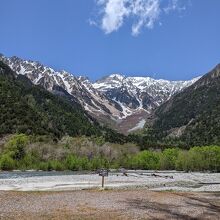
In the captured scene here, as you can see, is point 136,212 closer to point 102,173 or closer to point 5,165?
point 102,173

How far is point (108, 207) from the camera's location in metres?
39.9

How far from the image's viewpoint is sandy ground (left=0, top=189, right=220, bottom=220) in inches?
1387

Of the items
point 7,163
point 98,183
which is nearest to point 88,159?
point 7,163

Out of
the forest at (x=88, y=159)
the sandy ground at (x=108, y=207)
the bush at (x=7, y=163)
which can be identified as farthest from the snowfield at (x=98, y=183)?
the forest at (x=88, y=159)

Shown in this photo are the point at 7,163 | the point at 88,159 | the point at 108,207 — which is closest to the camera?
the point at 108,207

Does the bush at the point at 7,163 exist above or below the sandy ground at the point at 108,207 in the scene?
above

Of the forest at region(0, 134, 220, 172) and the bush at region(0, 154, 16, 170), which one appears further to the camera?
the forest at region(0, 134, 220, 172)

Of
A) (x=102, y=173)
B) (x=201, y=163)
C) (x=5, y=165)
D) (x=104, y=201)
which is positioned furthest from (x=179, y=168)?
(x=104, y=201)

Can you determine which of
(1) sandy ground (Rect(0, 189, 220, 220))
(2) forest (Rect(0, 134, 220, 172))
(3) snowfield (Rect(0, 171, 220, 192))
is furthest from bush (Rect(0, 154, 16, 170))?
(1) sandy ground (Rect(0, 189, 220, 220))

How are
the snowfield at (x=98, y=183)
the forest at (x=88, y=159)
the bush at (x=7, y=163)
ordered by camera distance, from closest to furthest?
1. the snowfield at (x=98, y=183)
2. the bush at (x=7, y=163)
3. the forest at (x=88, y=159)

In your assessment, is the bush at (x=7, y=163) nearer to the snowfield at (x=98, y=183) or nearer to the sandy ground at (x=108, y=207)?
the snowfield at (x=98, y=183)

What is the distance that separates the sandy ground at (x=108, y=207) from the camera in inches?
1387

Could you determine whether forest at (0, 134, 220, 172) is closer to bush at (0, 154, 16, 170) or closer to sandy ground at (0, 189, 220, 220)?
bush at (0, 154, 16, 170)

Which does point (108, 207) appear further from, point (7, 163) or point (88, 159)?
point (88, 159)
